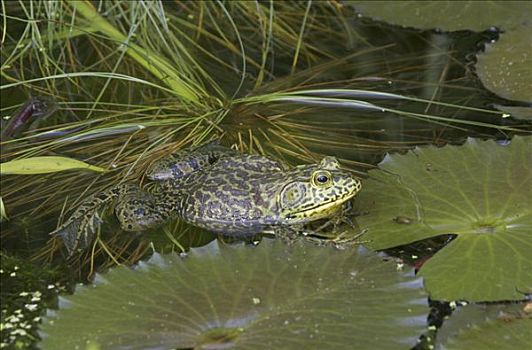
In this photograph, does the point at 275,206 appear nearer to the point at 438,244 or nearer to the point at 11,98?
the point at 438,244

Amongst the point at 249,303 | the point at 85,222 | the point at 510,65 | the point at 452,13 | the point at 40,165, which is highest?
the point at 452,13

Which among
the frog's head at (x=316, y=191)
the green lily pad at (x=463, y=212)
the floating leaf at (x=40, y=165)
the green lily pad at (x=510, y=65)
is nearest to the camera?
the green lily pad at (x=463, y=212)

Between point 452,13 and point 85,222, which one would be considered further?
point 452,13

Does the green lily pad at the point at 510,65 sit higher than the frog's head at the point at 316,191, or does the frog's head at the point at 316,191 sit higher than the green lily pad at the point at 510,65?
the green lily pad at the point at 510,65

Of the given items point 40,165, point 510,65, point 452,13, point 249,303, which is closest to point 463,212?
point 249,303

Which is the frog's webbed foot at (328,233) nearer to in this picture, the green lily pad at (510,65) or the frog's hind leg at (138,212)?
the frog's hind leg at (138,212)

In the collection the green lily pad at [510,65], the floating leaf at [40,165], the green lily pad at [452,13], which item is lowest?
the green lily pad at [510,65]

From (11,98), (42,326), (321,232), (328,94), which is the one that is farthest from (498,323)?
(11,98)

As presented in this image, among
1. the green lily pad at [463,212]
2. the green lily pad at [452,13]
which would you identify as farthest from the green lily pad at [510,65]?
the green lily pad at [463,212]

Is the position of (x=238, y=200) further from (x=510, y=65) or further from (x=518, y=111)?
(x=510, y=65)
